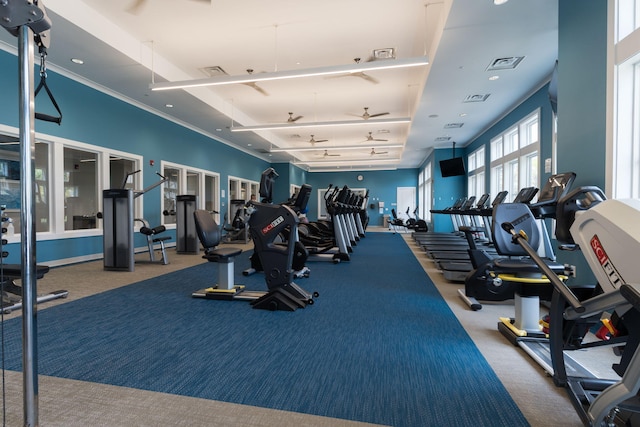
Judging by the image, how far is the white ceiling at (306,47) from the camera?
4230 mm

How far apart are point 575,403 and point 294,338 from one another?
167 centimetres

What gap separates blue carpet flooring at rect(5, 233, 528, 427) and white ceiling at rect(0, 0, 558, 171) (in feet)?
11.5

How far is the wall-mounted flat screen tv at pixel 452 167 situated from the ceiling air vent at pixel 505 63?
5674 mm

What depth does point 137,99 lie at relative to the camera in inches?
266

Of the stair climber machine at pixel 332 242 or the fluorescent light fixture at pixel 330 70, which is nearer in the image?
the fluorescent light fixture at pixel 330 70

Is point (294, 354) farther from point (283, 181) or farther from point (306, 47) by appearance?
point (283, 181)

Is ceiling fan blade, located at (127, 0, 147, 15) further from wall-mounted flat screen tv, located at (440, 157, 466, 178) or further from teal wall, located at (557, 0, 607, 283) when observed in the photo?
wall-mounted flat screen tv, located at (440, 157, 466, 178)

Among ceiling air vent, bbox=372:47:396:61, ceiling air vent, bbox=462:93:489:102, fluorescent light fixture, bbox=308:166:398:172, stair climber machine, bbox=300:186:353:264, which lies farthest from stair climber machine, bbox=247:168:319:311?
fluorescent light fixture, bbox=308:166:398:172

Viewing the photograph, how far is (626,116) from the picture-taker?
246cm

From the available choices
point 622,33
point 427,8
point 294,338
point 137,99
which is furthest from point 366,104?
point 294,338

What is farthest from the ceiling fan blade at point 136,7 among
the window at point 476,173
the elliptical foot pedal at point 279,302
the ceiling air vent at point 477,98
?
the window at point 476,173

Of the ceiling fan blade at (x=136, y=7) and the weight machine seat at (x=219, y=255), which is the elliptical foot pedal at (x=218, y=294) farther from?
the ceiling fan blade at (x=136, y=7)

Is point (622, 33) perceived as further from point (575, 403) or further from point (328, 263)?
point (328, 263)

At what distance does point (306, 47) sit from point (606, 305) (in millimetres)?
5610
